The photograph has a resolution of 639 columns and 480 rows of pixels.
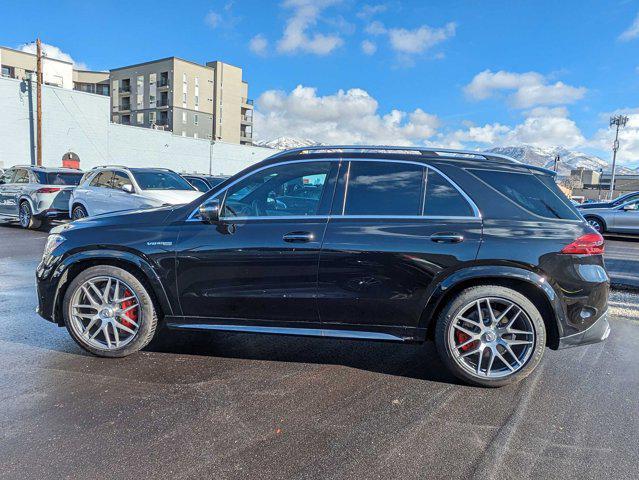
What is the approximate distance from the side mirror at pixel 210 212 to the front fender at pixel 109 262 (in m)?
0.64

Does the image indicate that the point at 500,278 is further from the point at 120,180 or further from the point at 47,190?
the point at 47,190

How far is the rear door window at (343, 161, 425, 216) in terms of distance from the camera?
3711 mm

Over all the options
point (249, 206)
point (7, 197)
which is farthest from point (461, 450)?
point (7, 197)

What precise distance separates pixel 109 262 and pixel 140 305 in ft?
1.55

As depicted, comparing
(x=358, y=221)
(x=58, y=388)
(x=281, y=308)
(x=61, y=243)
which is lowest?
(x=58, y=388)

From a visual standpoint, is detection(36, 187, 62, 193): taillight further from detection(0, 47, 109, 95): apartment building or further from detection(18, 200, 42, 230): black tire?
detection(0, 47, 109, 95): apartment building

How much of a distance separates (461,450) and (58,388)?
286cm

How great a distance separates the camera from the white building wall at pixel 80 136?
2984 cm

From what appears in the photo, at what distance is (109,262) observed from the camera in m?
4.03

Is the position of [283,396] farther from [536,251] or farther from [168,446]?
[536,251]

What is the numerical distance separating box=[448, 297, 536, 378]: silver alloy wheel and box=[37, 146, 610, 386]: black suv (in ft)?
0.03

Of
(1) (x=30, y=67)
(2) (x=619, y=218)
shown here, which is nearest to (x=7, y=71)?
(1) (x=30, y=67)

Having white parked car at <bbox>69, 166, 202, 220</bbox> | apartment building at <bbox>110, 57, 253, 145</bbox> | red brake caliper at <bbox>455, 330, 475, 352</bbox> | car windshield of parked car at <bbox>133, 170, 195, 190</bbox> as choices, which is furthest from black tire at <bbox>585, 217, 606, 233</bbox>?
apartment building at <bbox>110, 57, 253, 145</bbox>

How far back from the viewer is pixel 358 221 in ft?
12.1
